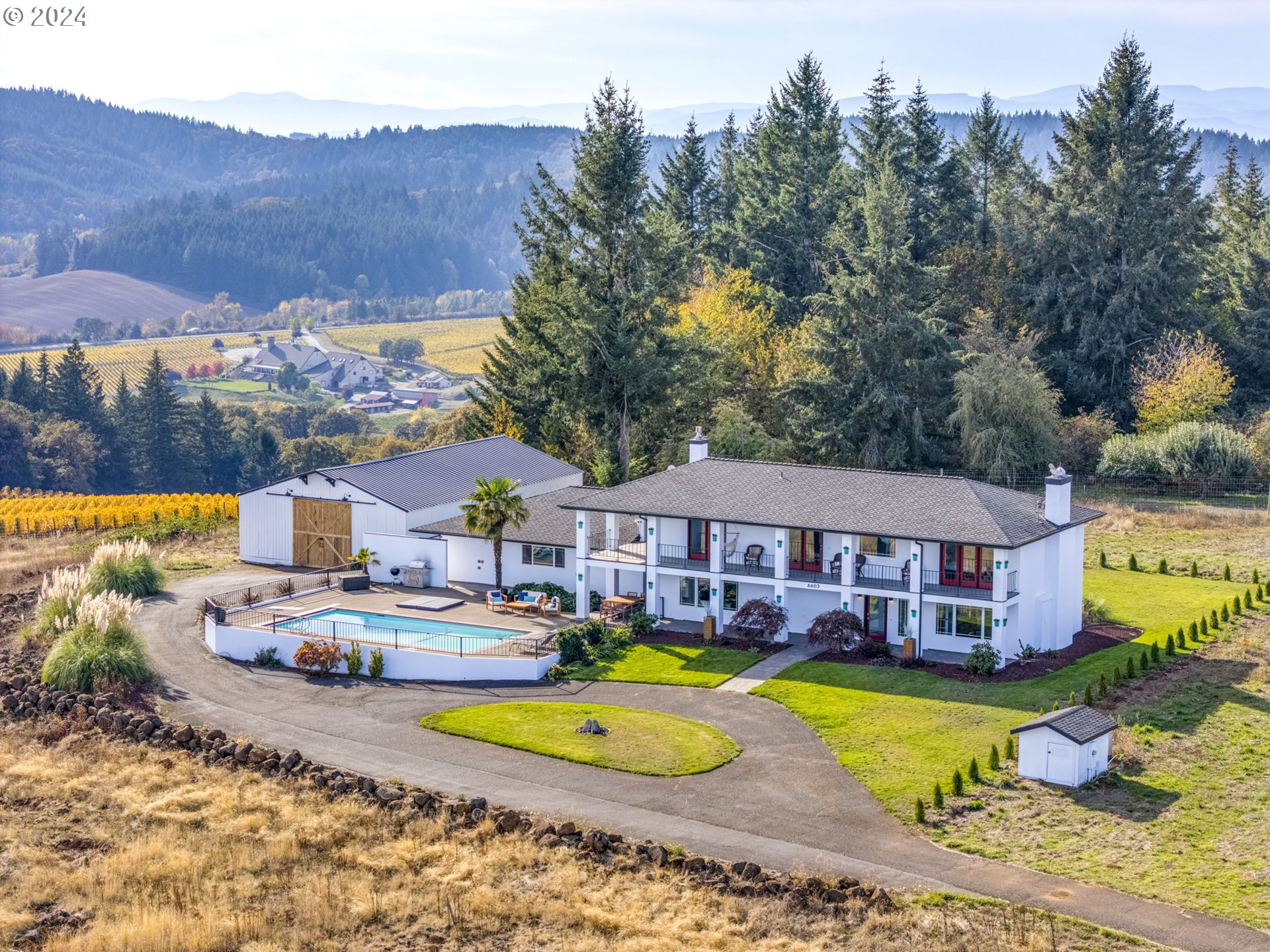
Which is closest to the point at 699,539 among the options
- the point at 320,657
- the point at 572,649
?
the point at 572,649

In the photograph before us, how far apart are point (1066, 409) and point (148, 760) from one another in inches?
2547

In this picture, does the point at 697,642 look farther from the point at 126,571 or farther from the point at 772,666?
the point at 126,571

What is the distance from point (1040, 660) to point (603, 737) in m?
15.6

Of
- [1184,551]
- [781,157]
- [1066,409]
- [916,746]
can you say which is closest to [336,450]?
[781,157]

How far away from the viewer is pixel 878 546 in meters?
45.3

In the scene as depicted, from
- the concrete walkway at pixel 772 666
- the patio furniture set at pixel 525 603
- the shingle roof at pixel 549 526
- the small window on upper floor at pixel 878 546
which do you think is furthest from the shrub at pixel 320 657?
the small window on upper floor at pixel 878 546

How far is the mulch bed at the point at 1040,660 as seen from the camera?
4197 cm

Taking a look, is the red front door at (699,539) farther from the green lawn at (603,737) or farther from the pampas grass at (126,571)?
the pampas grass at (126,571)

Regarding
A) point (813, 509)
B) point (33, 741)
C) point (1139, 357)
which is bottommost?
point (33, 741)

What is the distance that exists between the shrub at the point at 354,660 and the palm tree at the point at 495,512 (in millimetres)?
8323

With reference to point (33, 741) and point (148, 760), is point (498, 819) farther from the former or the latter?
point (33, 741)

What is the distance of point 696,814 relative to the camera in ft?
105

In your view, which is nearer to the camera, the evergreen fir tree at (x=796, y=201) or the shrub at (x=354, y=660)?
the shrub at (x=354, y=660)

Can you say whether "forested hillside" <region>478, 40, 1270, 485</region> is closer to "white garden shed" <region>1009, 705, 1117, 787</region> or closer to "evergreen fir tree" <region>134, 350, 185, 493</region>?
"white garden shed" <region>1009, 705, 1117, 787</region>
